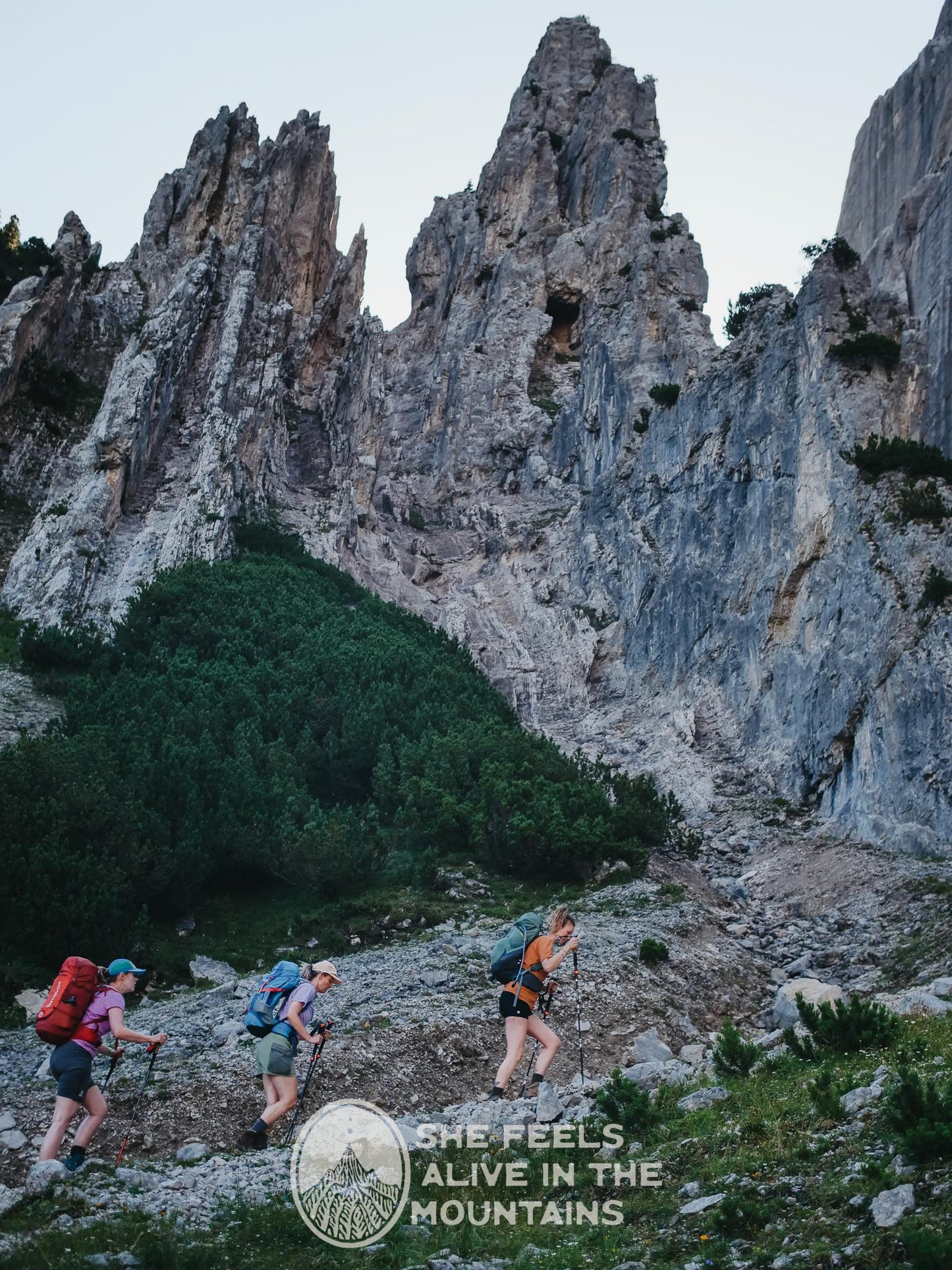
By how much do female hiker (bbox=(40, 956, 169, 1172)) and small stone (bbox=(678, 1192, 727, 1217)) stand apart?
5.17m

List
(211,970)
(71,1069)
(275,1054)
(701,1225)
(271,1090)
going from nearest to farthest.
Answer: (701,1225)
(71,1069)
(275,1054)
(271,1090)
(211,970)

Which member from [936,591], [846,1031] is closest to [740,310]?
[936,591]

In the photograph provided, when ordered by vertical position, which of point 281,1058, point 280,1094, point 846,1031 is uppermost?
point 846,1031

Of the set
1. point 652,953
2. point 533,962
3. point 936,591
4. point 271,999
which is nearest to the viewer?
point 271,999

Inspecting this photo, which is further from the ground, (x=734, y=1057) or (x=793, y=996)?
(x=793, y=996)

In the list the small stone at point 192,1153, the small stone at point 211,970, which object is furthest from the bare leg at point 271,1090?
the small stone at point 211,970

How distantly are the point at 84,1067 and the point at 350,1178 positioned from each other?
2.76 m

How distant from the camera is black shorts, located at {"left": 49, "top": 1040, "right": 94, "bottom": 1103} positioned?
31.3 feet

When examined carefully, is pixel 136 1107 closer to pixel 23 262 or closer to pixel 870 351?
pixel 870 351

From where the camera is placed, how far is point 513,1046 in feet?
36.0

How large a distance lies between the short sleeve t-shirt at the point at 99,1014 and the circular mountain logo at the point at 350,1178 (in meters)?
2.12

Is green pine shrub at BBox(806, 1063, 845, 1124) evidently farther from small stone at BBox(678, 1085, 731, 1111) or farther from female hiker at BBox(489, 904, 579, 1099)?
female hiker at BBox(489, 904, 579, 1099)

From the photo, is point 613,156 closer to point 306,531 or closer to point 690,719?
point 306,531

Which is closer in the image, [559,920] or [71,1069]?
[71,1069]
